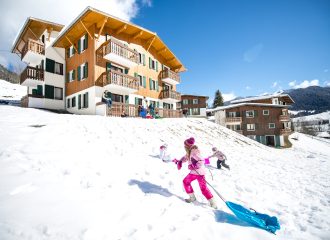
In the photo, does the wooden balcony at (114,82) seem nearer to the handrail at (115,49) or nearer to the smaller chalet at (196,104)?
the handrail at (115,49)

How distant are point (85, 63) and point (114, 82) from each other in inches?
154

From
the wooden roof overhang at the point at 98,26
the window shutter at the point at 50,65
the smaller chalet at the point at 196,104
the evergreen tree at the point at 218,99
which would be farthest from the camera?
the evergreen tree at the point at 218,99

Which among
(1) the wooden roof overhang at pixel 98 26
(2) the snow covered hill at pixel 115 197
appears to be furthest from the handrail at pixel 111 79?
(2) the snow covered hill at pixel 115 197

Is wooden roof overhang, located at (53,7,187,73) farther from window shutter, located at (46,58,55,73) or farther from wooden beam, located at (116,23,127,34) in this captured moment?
window shutter, located at (46,58,55,73)

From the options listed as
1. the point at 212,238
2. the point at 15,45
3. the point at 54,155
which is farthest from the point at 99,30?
the point at 212,238

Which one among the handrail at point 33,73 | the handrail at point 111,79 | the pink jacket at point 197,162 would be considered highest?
the handrail at point 33,73

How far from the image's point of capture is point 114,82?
15.4m

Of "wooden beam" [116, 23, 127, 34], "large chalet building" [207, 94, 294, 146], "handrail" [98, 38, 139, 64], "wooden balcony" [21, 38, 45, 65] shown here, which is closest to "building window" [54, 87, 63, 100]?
"wooden balcony" [21, 38, 45, 65]

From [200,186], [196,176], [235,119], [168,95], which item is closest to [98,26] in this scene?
[168,95]

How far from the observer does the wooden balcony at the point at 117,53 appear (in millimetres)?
15266

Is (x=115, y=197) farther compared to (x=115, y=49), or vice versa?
(x=115, y=49)

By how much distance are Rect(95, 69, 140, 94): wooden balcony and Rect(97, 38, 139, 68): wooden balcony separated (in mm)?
1681

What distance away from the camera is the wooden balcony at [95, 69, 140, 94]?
1522 centimetres

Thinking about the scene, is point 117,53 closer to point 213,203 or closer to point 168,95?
point 168,95
